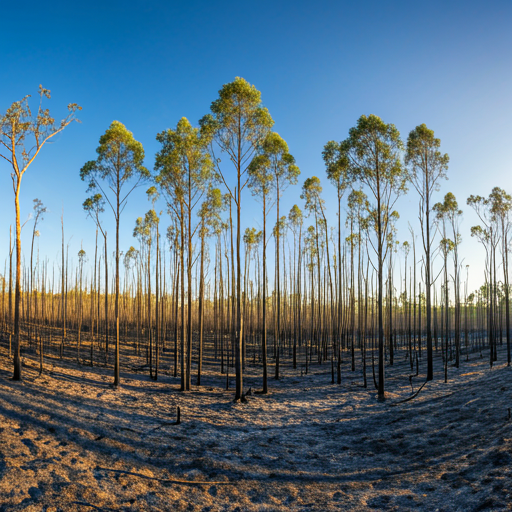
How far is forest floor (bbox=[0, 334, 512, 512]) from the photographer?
14.7 feet

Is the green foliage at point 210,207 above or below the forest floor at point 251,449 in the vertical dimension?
above

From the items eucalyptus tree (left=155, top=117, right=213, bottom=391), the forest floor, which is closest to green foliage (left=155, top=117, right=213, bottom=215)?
eucalyptus tree (left=155, top=117, right=213, bottom=391)

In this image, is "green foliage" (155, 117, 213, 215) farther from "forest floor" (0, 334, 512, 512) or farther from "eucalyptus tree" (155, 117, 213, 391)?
"forest floor" (0, 334, 512, 512)

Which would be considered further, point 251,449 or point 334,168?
point 334,168

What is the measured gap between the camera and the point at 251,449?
655cm

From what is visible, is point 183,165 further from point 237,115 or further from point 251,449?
point 251,449

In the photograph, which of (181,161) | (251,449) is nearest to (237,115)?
(181,161)

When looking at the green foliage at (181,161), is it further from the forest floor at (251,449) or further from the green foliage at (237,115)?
the forest floor at (251,449)

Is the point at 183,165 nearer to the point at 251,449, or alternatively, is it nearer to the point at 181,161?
the point at 181,161

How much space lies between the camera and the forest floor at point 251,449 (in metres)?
4.48

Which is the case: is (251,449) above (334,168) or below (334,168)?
below

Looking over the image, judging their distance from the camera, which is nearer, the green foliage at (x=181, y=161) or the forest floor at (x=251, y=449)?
the forest floor at (x=251, y=449)

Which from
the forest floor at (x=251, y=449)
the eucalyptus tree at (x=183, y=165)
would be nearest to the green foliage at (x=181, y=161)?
the eucalyptus tree at (x=183, y=165)

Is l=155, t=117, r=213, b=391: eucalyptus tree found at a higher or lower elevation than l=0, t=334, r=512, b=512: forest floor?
higher
